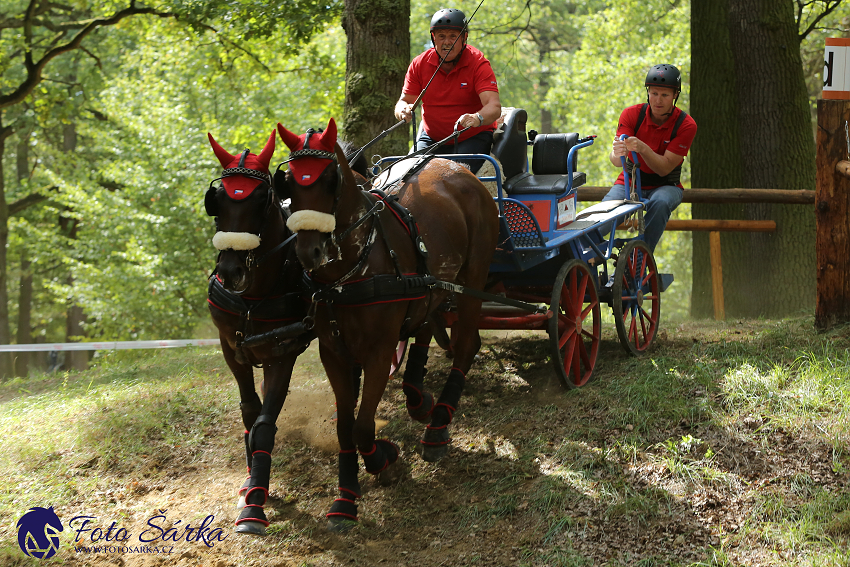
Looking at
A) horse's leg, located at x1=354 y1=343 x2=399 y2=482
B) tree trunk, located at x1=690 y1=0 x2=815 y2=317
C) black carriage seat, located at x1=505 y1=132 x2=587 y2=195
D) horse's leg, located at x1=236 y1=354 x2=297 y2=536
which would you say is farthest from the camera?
tree trunk, located at x1=690 y1=0 x2=815 y2=317

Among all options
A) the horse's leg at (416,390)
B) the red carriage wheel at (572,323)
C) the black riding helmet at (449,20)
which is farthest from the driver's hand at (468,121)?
the horse's leg at (416,390)

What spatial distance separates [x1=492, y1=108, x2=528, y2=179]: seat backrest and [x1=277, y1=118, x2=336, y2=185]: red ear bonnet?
2362mm

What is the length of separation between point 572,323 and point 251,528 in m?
2.79

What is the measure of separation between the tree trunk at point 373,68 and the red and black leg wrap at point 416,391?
7.77ft

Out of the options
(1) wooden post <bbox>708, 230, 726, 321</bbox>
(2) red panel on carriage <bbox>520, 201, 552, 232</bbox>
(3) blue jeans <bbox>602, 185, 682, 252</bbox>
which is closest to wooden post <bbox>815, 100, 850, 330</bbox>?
(3) blue jeans <bbox>602, 185, 682, 252</bbox>

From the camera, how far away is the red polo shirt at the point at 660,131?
6.31 metres

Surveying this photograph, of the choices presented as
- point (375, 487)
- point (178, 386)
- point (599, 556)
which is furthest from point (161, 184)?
point (599, 556)

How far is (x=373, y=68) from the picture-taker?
6.75m

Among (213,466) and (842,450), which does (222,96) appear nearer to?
(213,466)

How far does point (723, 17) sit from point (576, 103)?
13427 millimetres

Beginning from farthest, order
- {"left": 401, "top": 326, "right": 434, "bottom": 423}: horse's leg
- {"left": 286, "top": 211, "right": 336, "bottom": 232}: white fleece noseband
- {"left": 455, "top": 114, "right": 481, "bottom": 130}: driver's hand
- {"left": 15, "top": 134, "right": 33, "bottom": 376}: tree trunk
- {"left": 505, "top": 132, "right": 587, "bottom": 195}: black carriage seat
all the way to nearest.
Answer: {"left": 15, "top": 134, "right": 33, "bottom": 376}: tree trunk < {"left": 505, "top": 132, "right": 587, "bottom": 195}: black carriage seat < {"left": 401, "top": 326, "right": 434, "bottom": 423}: horse's leg < {"left": 455, "top": 114, "right": 481, "bottom": 130}: driver's hand < {"left": 286, "top": 211, "right": 336, "bottom": 232}: white fleece noseband

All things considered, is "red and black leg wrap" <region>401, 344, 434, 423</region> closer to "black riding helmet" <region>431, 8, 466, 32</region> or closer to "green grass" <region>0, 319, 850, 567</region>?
"green grass" <region>0, 319, 850, 567</region>

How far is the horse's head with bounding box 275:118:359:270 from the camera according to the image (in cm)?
352

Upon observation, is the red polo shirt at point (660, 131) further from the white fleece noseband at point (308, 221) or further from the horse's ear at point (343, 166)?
the white fleece noseband at point (308, 221)
